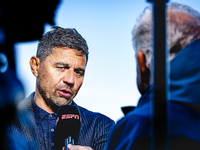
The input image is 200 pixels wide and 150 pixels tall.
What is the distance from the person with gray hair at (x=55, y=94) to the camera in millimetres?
1819

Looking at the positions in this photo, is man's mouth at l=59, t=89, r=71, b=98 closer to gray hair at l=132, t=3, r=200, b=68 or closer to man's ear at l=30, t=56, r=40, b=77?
man's ear at l=30, t=56, r=40, b=77

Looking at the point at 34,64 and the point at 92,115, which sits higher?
the point at 34,64

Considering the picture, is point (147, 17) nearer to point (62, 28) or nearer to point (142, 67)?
point (142, 67)

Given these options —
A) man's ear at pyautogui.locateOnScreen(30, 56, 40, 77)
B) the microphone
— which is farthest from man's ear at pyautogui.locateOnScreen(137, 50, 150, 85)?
man's ear at pyautogui.locateOnScreen(30, 56, 40, 77)

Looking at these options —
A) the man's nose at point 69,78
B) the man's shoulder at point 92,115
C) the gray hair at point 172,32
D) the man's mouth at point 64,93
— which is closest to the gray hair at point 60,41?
the man's nose at point 69,78

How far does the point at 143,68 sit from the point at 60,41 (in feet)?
3.17

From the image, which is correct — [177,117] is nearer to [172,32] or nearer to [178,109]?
[178,109]

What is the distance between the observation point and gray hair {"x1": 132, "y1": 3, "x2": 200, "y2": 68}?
44.8 inches

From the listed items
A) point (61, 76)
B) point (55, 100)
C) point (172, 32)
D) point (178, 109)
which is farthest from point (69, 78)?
point (178, 109)

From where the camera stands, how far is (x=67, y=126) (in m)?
1.59

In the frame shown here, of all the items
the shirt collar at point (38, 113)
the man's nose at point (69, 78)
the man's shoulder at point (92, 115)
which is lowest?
the man's shoulder at point (92, 115)

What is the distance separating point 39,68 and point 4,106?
0.63 metres

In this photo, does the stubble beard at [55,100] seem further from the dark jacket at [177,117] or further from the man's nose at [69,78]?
the dark jacket at [177,117]

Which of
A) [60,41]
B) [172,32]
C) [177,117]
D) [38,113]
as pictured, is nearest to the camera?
[177,117]
